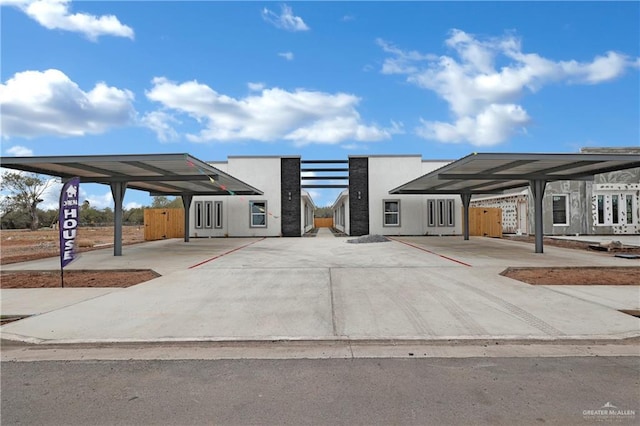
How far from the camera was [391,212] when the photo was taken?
2581 cm

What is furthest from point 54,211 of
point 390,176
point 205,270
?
point 205,270

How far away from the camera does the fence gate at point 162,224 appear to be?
25.6 metres

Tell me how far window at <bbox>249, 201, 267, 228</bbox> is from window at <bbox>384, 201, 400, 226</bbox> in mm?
8348

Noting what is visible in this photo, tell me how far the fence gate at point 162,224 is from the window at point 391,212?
1411 centimetres

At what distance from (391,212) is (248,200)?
32.6 feet

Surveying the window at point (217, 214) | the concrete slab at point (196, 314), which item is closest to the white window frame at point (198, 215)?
the window at point (217, 214)

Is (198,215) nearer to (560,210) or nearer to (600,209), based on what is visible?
(560,210)

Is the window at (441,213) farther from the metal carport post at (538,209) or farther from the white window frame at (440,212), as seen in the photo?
the metal carport post at (538,209)

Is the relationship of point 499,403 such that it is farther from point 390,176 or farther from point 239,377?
point 390,176

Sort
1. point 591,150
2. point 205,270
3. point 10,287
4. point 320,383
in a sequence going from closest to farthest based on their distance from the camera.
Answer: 1. point 320,383
2. point 10,287
3. point 205,270
4. point 591,150

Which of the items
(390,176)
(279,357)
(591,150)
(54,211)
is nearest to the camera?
(279,357)

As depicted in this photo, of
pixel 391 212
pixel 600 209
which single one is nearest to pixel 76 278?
pixel 391 212

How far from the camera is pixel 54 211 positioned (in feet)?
201

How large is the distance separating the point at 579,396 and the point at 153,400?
12.7ft
